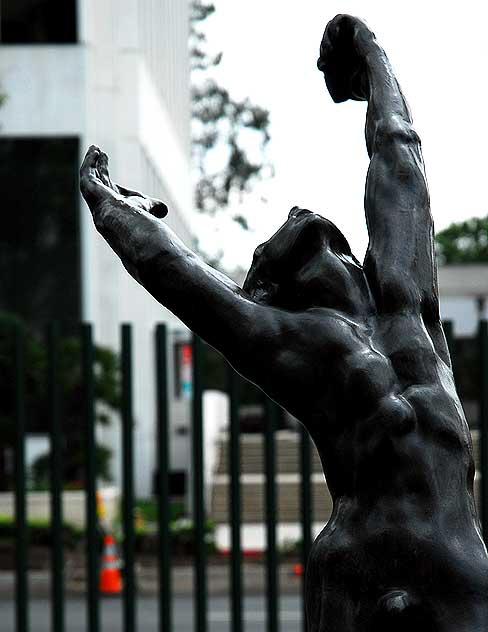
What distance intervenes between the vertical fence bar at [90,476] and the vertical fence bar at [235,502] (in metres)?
0.58

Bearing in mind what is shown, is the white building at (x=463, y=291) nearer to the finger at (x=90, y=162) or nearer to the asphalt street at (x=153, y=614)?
the asphalt street at (x=153, y=614)

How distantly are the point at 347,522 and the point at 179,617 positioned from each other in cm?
958

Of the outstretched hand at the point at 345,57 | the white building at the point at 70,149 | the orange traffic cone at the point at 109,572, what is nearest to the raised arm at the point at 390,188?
the outstretched hand at the point at 345,57

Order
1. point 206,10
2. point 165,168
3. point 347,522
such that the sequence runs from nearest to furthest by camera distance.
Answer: point 347,522, point 165,168, point 206,10

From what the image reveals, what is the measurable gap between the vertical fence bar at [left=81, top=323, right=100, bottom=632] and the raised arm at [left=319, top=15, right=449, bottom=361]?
9.37 ft

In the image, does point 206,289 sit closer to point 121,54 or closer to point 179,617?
point 179,617

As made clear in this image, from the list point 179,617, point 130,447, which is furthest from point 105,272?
point 130,447

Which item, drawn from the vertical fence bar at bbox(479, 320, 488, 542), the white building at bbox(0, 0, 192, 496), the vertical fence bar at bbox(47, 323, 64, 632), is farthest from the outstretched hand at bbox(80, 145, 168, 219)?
the white building at bbox(0, 0, 192, 496)

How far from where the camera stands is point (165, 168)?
26984 mm

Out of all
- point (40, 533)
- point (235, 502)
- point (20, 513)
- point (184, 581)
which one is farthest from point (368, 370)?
point (40, 533)

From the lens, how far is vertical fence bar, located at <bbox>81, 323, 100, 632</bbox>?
5.71 m

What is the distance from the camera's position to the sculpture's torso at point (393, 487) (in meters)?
2.54

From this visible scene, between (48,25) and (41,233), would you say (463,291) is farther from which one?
(48,25)

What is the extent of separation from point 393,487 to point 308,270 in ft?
1.56
